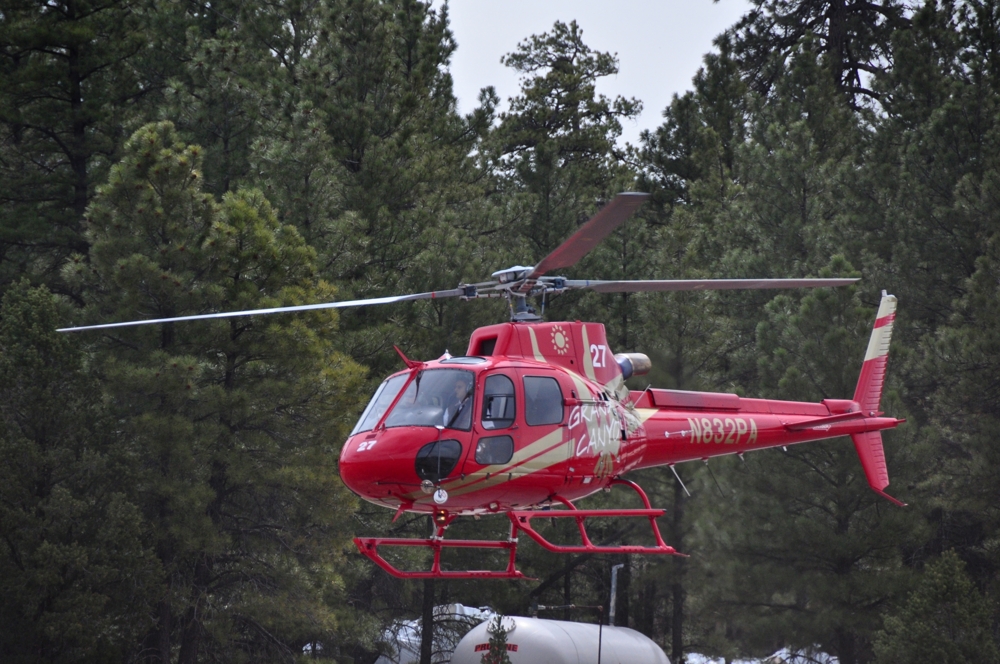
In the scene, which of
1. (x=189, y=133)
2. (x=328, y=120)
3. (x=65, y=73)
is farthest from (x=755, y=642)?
(x=65, y=73)

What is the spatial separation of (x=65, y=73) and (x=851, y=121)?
17.2 m

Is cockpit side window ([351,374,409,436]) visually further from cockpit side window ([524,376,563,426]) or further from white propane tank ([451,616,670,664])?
white propane tank ([451,616,670,664])

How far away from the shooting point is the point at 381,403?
10641 millimetres

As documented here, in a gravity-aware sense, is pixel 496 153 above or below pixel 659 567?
above

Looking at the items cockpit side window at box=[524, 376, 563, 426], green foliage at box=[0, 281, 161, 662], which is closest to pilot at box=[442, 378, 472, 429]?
cockpit side window at box=[524, 376, 563, 426]

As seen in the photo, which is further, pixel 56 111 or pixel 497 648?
pixel 56 111

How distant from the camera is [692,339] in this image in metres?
22.5

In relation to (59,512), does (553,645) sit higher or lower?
lower

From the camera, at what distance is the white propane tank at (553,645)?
1845 cm

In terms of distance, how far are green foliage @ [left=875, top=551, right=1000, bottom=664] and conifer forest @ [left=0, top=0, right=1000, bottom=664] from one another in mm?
48

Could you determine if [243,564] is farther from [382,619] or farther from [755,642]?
[755,642]

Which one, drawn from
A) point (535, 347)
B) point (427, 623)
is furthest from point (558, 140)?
point (535, 347)

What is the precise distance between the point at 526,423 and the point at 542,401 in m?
0.31

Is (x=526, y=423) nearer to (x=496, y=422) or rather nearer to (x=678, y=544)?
(x=496, y=422)
